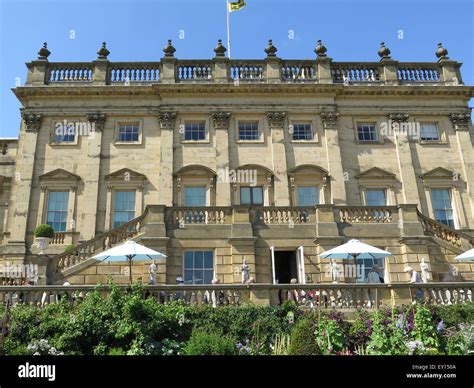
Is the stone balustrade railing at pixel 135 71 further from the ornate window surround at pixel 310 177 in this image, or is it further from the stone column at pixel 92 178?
the ornate window surround at pixel 310 177

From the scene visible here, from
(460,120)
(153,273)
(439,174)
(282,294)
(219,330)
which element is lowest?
(219,330)

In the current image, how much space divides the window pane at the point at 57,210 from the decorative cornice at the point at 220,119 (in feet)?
33.4

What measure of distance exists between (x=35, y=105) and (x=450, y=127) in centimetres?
2739

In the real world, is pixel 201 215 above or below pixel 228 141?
below

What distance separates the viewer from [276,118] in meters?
26.8

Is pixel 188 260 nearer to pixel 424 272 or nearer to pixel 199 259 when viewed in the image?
pixel 199 259

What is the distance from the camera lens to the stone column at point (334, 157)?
82.3 ft

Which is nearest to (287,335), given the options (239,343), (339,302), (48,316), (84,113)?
(239,343)

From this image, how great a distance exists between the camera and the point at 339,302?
44.9ft

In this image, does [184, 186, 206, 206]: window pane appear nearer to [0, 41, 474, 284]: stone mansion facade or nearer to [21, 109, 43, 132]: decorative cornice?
[0, 41, 474, 284]: stone mansion facade

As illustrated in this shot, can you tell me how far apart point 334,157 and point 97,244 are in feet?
50.4

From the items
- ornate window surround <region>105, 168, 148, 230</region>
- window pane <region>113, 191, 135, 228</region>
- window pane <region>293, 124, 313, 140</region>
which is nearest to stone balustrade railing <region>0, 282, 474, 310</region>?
window pane <region>113, 191, 135, 228</region>

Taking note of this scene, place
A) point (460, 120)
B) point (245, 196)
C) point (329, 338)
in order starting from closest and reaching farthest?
point (329, 338) < point (245, 196) < point (460, 120)

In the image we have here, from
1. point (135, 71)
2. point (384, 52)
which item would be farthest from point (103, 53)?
point (384, 52)
